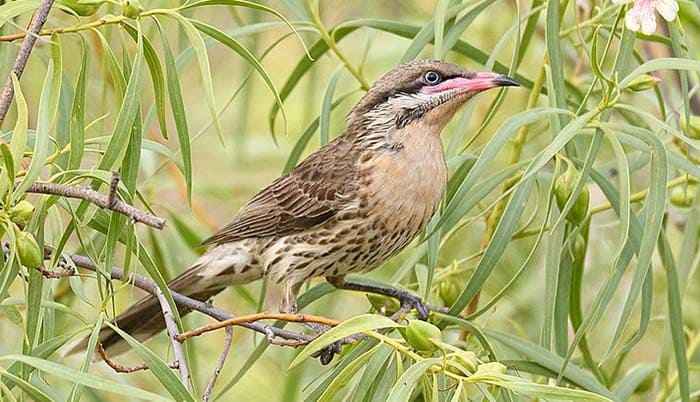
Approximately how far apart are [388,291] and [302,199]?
1.99 feet

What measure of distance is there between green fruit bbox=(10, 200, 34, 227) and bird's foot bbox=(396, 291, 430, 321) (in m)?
1.11

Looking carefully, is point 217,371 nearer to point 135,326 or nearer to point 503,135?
point 503,135

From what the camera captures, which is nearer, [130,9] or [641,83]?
[130,9]

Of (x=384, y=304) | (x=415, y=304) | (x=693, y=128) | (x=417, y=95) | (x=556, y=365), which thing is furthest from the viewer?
(x=417, y=95)

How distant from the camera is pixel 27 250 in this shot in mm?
2498

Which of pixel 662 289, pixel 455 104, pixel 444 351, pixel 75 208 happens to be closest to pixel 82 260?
pixel 75 208

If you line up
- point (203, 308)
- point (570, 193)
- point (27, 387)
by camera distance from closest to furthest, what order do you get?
point (27, 387)
point (203, 308)
point (570, 193)

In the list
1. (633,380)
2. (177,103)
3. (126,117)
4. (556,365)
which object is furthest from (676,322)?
(126,117)

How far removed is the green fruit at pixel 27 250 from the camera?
250cm

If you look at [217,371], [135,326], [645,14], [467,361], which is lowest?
[135,326]

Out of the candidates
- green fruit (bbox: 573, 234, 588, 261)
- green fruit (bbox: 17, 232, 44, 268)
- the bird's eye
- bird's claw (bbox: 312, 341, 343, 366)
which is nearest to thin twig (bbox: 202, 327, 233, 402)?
green fruit (bbox: 17, 232, 44, 268)

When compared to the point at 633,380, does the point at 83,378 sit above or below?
above

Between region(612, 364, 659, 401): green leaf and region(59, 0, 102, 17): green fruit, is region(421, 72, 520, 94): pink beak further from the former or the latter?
region(59, 0, 102, 17): green fruit

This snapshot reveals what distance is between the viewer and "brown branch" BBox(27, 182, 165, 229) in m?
2.38
